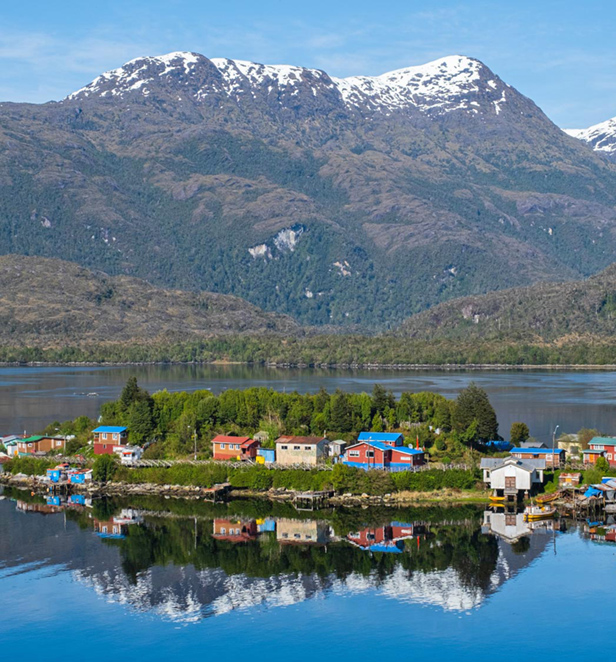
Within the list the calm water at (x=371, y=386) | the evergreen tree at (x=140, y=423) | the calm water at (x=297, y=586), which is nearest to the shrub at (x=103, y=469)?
the evergreen tree at (x=140, y=423)

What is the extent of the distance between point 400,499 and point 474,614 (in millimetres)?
21000

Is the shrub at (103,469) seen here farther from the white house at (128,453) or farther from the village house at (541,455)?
the village house at (541,455)

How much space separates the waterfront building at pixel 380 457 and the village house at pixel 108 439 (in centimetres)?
1916

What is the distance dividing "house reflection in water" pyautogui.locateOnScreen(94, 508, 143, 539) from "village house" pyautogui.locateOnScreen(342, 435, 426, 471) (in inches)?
609

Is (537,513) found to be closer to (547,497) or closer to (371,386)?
(547,497)

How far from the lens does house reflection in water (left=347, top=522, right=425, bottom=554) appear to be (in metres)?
62.5

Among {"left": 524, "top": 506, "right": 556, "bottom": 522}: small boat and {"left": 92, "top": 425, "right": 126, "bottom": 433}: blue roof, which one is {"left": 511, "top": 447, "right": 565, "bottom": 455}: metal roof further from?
{"left": 92, "top": 425, "right": 126, "bottom": 433}: blue roof

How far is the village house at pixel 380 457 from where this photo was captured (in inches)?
3071

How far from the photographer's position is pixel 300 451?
81.1 metres

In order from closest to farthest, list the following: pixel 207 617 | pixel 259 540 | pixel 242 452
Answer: pixel 207 617
pixel 259 540
pixel 242 452

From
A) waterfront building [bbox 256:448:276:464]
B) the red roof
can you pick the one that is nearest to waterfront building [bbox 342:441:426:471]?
waterfront building [bbox 256:448:276:464]

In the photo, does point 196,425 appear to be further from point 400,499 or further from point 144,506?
point 400,499

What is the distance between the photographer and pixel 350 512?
70.8 metres

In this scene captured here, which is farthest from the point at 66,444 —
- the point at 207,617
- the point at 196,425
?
the point at 207,617
